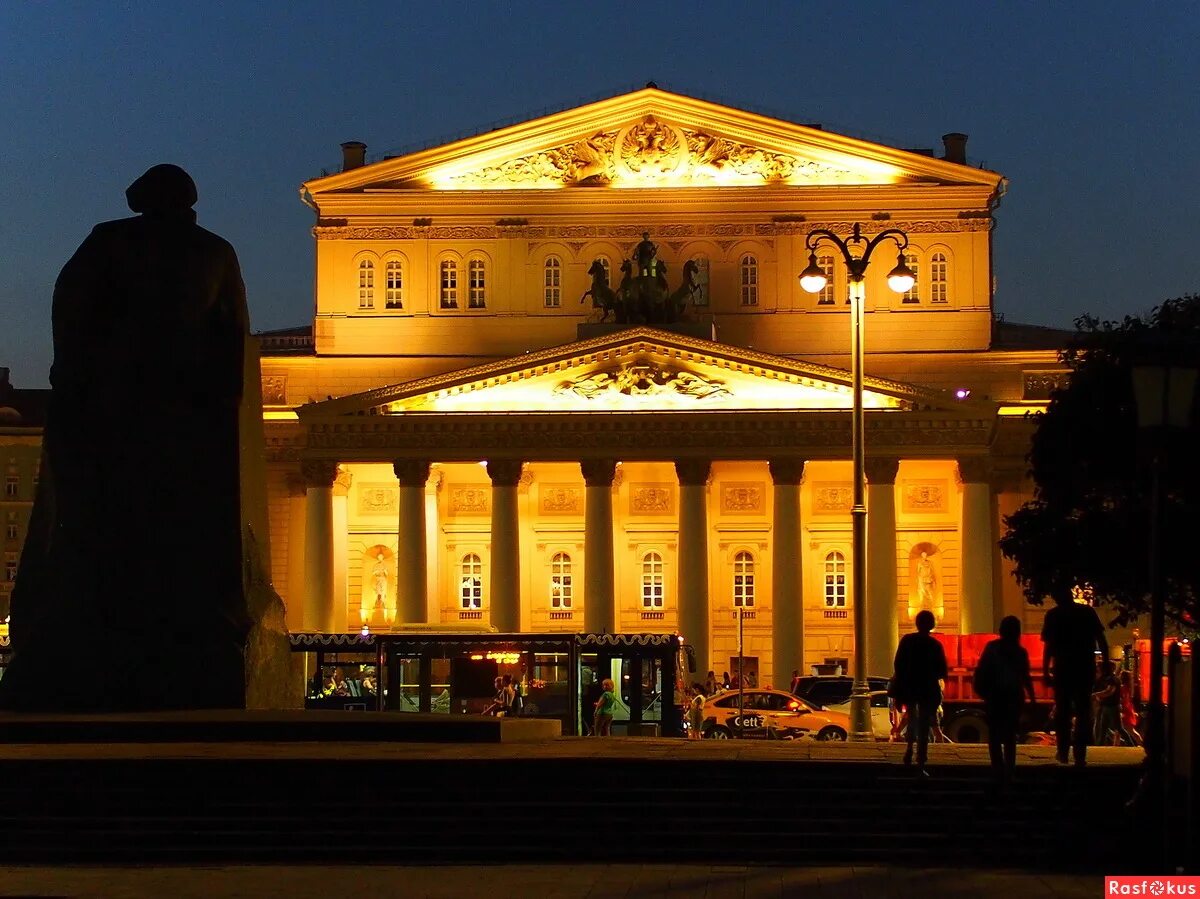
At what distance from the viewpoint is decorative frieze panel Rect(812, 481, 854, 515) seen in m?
71.9

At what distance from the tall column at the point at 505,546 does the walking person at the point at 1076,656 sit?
42.2 meters

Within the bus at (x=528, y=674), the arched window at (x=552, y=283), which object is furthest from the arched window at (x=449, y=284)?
the bus at (x=528, y=674)

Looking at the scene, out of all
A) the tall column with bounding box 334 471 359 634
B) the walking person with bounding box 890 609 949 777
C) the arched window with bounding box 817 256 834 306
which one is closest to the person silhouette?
the walking person with bounding box 890 609 949 777

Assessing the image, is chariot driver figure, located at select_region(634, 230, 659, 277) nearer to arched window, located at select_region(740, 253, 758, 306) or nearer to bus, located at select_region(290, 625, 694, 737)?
arched window, located at select_region(740, 253, 758, 306)

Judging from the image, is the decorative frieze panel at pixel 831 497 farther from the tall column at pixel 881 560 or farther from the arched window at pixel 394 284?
the arched window at pixel 394 284

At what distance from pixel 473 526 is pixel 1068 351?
30.5 meters

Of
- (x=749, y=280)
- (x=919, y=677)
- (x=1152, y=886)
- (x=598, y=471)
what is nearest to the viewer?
(x=1152, y=886)

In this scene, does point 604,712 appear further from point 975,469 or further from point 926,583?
point 926,583

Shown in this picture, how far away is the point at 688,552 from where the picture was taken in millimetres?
63875

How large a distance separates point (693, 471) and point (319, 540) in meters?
11.0

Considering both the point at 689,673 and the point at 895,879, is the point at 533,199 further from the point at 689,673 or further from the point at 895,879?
the point at 895,879

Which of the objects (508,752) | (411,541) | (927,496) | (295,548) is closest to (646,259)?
(411,541)

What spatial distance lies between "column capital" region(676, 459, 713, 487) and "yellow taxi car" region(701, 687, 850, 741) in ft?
46.3

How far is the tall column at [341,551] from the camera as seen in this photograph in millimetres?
66625
